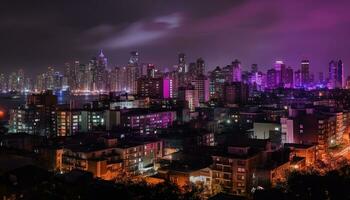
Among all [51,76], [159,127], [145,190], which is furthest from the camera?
[51,76]

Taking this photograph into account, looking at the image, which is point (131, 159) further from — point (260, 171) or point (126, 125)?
point (126, 125)

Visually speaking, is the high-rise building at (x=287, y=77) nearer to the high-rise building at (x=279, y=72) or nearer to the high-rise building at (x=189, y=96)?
the high-rise building at (x=279, y=72)

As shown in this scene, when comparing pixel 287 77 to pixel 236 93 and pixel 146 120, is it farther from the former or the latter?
pixel 146 120

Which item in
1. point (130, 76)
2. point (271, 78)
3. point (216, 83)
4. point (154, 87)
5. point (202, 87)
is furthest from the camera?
point (130, 76)

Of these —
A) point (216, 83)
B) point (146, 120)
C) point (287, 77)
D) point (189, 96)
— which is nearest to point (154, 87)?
point (189, 96)

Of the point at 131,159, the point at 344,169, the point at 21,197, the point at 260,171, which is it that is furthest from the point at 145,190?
the point at 344,169

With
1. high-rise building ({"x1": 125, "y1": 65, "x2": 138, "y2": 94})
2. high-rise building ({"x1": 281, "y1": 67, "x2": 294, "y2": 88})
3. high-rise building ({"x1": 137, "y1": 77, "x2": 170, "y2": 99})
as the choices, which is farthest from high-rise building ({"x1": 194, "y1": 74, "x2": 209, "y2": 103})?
high-rise building ({"x1": 281, "y1": 67, "x2": 294, "y2": 88})

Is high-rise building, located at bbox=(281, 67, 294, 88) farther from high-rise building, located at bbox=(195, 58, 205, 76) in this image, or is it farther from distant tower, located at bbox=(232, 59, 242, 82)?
high-rise building, located at bbox=(195, 58, 205, 76)

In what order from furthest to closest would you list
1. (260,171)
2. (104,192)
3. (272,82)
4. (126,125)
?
(272,82)
(126,125)
(260,171)
(104,192)

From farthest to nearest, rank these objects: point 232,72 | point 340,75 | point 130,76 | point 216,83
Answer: point 130,76 → point 340,75 → point 232,72 → point 216,83
